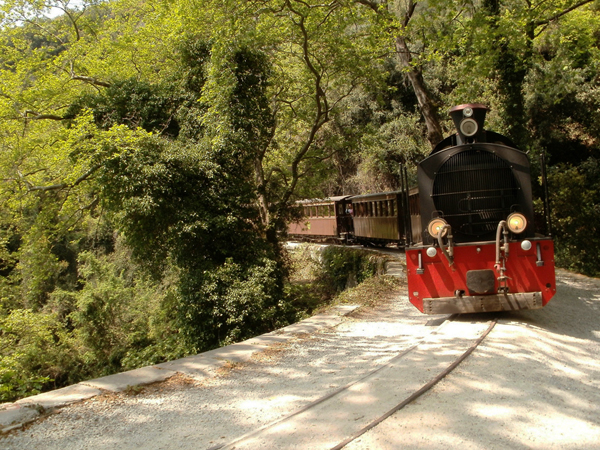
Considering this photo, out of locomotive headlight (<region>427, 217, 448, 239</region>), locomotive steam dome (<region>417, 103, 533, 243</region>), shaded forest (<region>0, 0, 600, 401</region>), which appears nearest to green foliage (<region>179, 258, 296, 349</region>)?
shaded forest (<region>0, 0, 600, 401</region>)

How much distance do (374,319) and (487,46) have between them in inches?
361

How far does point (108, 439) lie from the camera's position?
4.48 meters

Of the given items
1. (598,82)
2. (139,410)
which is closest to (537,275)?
(139,410)

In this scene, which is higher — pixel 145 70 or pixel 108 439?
pixel 145 70

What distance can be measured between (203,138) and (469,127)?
8.55 metres

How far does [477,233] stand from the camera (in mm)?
7836

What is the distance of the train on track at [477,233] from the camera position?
7.32 metres

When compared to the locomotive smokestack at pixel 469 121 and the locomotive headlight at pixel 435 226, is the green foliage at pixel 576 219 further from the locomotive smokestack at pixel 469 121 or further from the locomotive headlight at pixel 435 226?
the locomotive headlight at pixel 435 226

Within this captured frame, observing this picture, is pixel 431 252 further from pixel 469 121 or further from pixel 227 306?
pixel 227 306

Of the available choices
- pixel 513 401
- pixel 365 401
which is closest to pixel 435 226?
pixel 513 401

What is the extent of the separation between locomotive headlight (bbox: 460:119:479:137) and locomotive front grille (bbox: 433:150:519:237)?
0.99 ft

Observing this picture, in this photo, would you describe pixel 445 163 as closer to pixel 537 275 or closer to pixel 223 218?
pixel 537 275

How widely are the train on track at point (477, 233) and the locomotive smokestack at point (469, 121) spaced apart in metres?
0.01

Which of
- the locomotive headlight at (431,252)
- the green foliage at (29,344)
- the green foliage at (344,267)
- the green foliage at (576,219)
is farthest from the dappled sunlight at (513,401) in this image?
the green foliage at (29,344)
